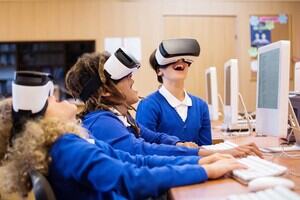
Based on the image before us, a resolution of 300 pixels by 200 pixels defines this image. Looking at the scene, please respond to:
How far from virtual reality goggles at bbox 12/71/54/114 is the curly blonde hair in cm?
4

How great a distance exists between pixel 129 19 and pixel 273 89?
3969 mm

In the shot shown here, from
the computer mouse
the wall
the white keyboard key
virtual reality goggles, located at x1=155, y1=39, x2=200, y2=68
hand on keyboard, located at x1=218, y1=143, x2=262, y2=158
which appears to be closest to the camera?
the white keyboard key

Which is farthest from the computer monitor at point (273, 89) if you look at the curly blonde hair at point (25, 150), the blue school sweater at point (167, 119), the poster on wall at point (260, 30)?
the poster on wall at point (260, 30)

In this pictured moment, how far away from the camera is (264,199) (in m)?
0.93

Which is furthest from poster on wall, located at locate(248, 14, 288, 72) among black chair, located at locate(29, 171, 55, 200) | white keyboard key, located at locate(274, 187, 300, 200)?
black chair, located at locate(29, 171, 55, 200)

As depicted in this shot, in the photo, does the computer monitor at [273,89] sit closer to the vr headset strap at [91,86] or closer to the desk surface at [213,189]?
the desk surface at [213,189]

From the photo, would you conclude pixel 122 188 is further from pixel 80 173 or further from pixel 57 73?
pixel 57 73

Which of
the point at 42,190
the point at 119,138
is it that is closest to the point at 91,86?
the point at 119,138

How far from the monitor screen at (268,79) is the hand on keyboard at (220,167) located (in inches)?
18.4

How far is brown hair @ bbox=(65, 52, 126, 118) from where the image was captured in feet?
5.57

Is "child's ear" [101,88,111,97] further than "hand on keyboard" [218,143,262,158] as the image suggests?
Yes

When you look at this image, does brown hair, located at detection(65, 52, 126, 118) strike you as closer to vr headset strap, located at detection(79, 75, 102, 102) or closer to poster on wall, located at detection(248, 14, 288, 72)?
vr headset strap, located at detection(79, 75, 102, 102)

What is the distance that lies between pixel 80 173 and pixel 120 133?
1.55ft

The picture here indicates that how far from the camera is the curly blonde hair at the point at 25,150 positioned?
1.08 metres
